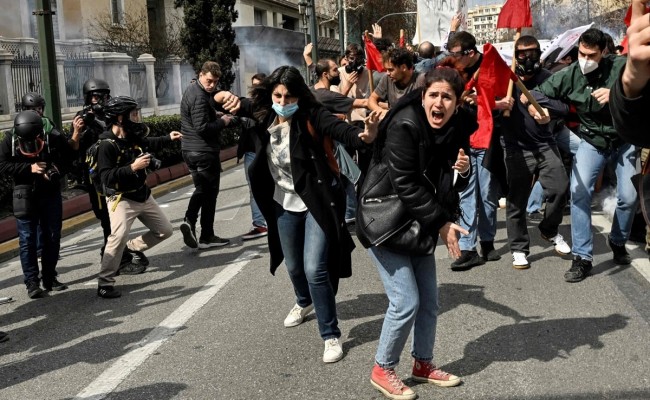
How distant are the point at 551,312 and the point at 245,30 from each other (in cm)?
4469

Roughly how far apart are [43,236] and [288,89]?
306 cm

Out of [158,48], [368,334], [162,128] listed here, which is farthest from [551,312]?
[158,48]

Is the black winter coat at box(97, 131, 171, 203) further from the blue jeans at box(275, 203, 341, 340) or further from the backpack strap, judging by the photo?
the backpack strap

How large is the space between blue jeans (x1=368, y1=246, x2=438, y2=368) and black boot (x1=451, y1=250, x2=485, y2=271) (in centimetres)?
245

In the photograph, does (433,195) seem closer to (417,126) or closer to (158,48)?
(417,126)

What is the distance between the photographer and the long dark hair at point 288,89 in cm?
439

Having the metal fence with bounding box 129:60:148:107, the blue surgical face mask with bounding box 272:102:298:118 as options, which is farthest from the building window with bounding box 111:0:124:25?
the blue surgical face mask with bounding box 272:102:298:118

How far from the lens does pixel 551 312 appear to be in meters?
5.07

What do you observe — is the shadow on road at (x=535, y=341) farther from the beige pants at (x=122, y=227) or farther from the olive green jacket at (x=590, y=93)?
the beige pants at (x=122, y=227)

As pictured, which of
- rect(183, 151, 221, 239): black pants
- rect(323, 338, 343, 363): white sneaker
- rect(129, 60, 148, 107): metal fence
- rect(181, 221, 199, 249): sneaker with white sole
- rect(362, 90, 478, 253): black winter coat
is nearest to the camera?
rect(362, 90, 478, 253): black winter coat

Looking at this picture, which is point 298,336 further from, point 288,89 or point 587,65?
point 587,65

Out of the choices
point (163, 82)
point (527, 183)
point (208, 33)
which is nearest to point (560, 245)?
point (527, 183)

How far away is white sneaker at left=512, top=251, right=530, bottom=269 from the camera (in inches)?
248

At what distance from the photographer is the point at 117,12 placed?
111 feet
